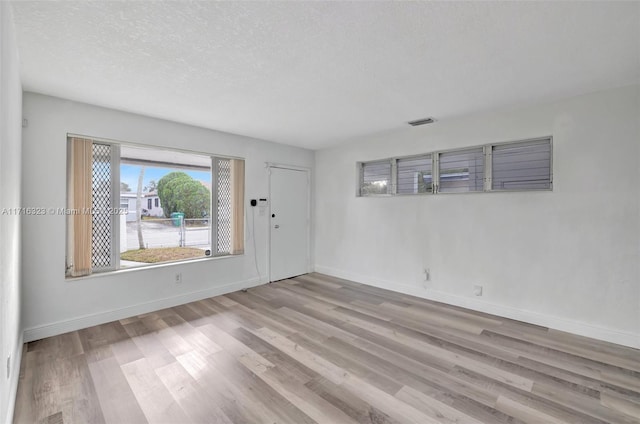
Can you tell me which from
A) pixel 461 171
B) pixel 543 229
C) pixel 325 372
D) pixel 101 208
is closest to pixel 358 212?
pixel 461 171

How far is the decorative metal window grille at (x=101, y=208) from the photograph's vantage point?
10.6 feet

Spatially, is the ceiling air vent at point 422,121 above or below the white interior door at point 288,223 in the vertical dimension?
above

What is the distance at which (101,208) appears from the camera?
3.29 m

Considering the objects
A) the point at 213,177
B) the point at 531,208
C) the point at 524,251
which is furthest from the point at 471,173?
the point at 213,177

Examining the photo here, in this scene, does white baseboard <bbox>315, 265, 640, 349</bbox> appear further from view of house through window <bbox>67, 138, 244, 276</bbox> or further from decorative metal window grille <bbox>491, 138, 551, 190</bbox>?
view of house through window <bbox>67, 138, 244, 276</bbox>

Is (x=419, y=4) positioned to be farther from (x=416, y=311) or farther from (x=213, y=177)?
(x=213, y=177)

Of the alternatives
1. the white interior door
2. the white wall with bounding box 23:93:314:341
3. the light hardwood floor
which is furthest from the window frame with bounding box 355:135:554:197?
the white wall with bounding box 23:93:314:341

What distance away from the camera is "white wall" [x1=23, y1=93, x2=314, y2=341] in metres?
2.83

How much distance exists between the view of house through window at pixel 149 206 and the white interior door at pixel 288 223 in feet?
2.30

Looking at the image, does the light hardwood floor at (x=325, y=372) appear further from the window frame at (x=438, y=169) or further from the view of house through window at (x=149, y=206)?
the window frame at (x=438, y=169)

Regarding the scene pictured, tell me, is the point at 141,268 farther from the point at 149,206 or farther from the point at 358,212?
the point at 358,212

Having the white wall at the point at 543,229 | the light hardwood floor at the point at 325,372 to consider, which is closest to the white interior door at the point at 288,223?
the white wall at the point at 543,229

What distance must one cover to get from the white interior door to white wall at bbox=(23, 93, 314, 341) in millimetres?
1205

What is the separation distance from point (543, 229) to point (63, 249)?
5215 millimetres
